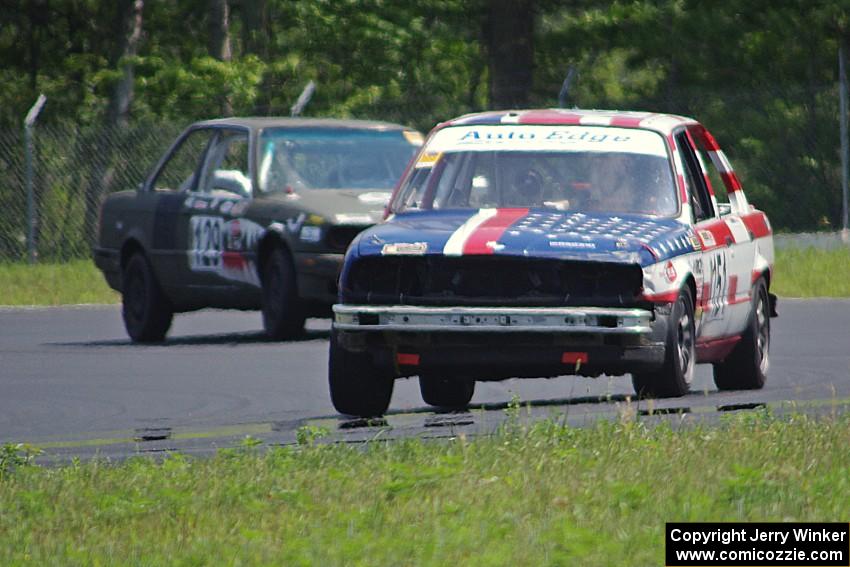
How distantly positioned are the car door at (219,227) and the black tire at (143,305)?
0.41m

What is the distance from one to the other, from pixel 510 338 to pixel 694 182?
2279mm

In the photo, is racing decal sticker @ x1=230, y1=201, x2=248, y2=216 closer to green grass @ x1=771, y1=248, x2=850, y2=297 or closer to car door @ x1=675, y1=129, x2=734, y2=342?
car door @ x1=675, y1=129, x2=734, y2=342

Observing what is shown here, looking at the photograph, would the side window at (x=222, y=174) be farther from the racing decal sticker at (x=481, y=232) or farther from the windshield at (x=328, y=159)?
the racing decal sticker at (x=481, y=232)

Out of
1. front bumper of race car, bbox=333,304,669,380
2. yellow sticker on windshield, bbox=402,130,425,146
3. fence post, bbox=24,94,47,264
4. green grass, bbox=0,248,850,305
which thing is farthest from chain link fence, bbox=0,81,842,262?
front bumper of race car, bbox=333,304,669,380

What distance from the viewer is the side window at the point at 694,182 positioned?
11914 millimetres

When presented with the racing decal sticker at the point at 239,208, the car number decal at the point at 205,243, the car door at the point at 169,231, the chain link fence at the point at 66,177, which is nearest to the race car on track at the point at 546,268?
the racing decal sticker at the point at 239,208

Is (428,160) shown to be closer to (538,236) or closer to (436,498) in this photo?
(538,236)

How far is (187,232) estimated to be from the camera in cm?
1658

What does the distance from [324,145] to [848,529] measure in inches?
401

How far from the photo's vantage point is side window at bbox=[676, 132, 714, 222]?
11.9m

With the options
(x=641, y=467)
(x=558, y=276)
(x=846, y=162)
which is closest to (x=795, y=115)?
(x=846, y=162)

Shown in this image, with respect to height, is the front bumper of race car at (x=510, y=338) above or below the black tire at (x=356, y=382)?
above

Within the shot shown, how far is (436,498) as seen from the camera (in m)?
7.57

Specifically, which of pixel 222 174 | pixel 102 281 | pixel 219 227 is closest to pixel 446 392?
pixel 219 227
